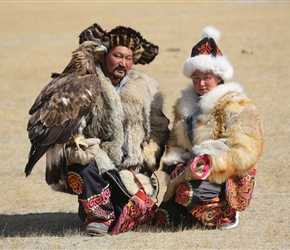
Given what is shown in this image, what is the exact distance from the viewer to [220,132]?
18.6 feet

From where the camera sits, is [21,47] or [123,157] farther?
[21,47]

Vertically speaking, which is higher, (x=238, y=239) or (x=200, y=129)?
(x=200, y=129)

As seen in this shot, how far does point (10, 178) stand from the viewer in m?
8.08

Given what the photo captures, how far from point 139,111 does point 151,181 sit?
0.59 meters

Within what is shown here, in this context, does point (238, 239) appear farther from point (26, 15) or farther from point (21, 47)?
point (26, 15)

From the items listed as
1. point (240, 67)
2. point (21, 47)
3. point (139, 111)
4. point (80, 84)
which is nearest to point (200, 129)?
point (139, 111)

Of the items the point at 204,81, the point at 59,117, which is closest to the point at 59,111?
the point at 59,117

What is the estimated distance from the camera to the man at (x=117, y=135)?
223 inches

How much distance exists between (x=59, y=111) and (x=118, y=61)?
703 millimetres

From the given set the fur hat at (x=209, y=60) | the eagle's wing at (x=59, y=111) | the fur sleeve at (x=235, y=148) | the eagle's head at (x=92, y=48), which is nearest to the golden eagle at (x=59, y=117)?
the eagle's wing at (x=59, y=111)

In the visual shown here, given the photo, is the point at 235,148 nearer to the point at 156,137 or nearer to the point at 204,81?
the point at 204,81

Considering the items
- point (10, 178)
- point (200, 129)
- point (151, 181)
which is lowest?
point (10, 178)

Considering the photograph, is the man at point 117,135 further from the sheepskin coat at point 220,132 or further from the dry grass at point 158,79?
the dry grass at point 158,79

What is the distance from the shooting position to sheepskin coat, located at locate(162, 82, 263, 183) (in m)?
5.51
